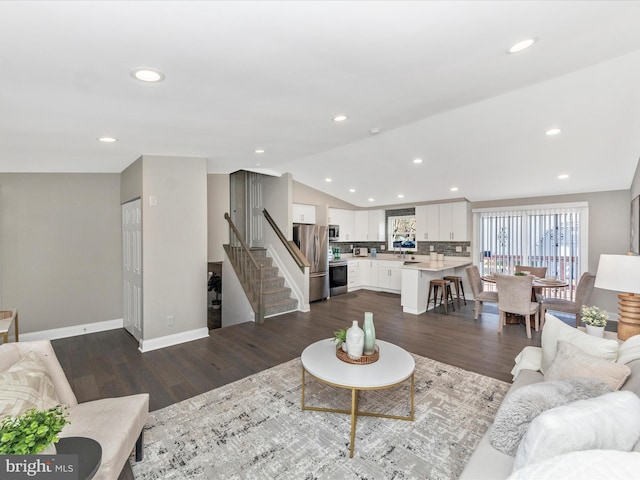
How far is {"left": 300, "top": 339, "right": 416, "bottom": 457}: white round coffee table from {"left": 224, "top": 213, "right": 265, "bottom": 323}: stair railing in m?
2.49

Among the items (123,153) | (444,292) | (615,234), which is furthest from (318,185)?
(615,234)

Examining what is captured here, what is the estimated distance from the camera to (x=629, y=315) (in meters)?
2.25

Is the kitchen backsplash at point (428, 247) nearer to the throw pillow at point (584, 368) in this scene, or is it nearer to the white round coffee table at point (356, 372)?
the white round coffee table at point (356, 372)

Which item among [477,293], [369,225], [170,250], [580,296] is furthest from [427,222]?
[170,250]

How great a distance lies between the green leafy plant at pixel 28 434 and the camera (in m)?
1.01

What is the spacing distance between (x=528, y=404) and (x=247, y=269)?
4.68 meters

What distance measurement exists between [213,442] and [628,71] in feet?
13.9

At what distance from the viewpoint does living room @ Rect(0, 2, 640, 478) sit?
127 inches

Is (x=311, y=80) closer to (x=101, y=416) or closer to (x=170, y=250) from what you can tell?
(x=101, y=416)

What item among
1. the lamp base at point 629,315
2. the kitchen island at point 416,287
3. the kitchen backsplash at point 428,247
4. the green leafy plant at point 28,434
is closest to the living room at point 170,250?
the kitchen island at point 416,287

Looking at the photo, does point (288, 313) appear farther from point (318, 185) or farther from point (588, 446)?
point (588, 446)

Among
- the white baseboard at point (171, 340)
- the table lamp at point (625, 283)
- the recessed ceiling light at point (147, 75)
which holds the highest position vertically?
the recessed ceiling light at point (147, 75)

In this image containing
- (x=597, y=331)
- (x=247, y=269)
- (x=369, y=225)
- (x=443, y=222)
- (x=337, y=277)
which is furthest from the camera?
(x=369, y=225)

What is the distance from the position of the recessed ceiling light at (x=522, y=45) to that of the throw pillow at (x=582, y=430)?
1868mm
